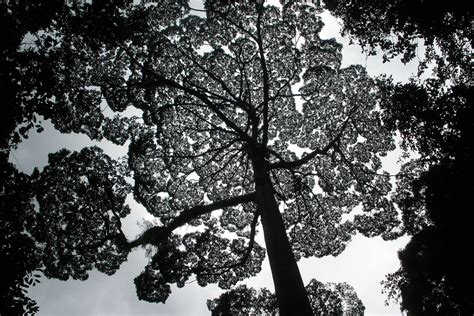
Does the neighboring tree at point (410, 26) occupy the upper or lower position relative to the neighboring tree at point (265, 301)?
upper

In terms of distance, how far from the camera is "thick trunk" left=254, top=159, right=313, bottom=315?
17.8 ft

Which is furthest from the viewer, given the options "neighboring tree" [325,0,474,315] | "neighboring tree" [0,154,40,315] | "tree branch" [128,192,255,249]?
"tree branch" [128,192,255,249]

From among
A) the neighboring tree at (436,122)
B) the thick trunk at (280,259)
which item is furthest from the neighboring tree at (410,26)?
the thick trunk at (280,259)

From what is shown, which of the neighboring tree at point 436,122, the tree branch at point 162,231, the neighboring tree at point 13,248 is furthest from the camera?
the tree branch at point 162,231

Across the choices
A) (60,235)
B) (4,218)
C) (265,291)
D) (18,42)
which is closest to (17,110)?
(18,42)

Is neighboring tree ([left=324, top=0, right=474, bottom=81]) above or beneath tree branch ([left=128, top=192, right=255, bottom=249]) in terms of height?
above

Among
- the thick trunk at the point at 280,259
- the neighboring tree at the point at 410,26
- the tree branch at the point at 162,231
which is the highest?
the neighboring tree at the point at 410,26

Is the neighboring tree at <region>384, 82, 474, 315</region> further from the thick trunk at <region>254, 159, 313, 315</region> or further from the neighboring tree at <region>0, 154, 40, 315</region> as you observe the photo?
the neighboring tree at <region>0, 154, 40, 315</region>

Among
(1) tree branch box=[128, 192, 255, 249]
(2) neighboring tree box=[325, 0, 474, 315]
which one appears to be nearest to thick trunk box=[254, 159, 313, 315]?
(1) tree branch box=[128, 192, 255, 249]

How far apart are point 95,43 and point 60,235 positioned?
19.2ft

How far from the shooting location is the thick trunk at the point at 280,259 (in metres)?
5.43

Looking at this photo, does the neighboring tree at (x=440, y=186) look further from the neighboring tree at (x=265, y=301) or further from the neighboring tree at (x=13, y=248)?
the neighboring tree at (x=13, y=248)

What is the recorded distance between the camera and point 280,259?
20.4 ft

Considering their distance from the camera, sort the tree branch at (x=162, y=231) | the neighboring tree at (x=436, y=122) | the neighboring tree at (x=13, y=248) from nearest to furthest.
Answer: the neighboring tree at (x=13, y=248) < the neighboring tree at (x=436, y=122) < the tree branch at (x=162, y=231)
